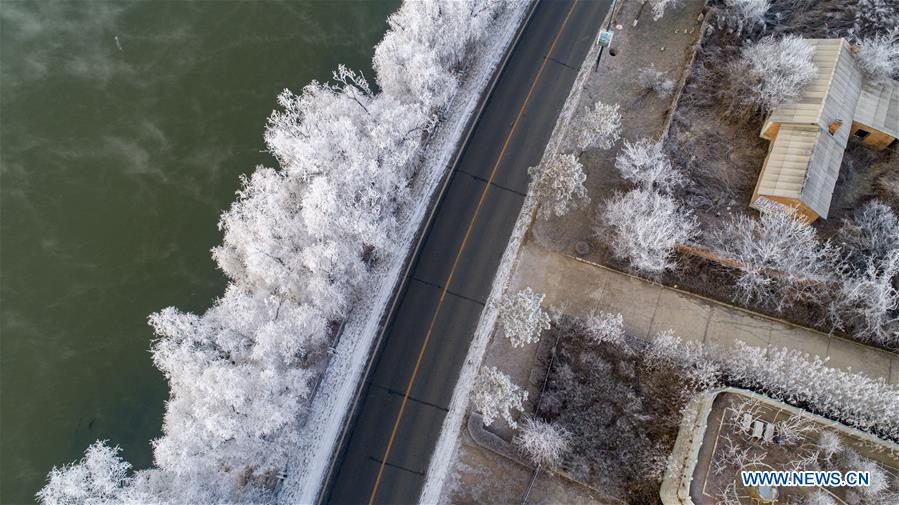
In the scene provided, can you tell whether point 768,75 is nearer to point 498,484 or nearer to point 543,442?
point 543,442

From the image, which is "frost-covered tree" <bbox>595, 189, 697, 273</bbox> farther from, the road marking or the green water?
the green water

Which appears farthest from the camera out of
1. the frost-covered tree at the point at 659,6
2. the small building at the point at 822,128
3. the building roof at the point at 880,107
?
the frost-covered tree at the point at 659,6

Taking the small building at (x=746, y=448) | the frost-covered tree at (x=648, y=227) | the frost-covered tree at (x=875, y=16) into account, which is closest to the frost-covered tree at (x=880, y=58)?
the frost-covered tree at (x=875, y=16)

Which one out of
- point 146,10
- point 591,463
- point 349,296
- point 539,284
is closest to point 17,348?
point 349,296

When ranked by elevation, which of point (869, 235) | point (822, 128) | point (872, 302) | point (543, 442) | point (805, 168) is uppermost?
point (822, 128)

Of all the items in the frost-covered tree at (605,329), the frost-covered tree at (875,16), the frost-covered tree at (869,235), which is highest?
the frost-covered tree at (875,16)

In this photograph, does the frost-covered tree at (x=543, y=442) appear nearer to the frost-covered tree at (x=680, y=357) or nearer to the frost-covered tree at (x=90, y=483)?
the frost-covered tree at (x=680, y=357)

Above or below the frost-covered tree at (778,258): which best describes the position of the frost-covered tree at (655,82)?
above

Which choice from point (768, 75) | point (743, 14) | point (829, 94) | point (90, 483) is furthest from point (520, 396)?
point (743, 14)
